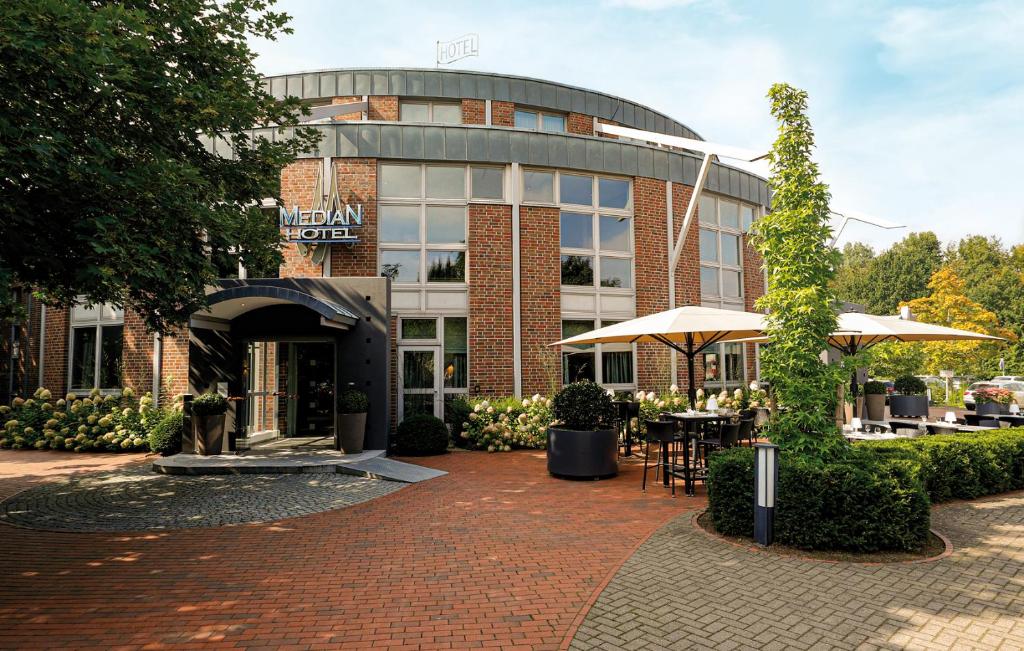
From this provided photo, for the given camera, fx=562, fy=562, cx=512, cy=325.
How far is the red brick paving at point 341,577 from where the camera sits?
3.70m

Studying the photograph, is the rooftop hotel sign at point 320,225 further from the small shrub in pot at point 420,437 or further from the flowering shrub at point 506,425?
the flowering shrub at point 506,425

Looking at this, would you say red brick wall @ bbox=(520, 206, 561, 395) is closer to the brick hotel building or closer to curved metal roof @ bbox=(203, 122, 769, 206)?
the brick hotel building

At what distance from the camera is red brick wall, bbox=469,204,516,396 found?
41.3 feet

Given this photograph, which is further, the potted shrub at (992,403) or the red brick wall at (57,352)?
the red brick wall at (57,352)

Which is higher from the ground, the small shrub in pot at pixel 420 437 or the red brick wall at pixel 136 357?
the red brick wall at pixel 136 357

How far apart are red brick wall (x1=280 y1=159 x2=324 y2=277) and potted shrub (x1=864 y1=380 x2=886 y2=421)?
16235mm

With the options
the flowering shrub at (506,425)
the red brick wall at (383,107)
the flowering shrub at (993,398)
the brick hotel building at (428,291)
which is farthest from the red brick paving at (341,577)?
the red brick wall at (383,107)

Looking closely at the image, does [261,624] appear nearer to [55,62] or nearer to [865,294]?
[55,62]

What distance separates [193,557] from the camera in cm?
521

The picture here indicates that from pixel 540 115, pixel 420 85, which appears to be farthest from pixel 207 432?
pixel 540 115

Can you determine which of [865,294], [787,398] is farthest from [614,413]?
[865,294]

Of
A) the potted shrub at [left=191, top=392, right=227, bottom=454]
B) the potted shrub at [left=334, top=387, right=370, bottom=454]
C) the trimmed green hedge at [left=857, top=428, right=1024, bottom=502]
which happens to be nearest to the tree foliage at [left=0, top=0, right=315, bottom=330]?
the potted shrub at [left=191, top=392, right=227, bottom=454]

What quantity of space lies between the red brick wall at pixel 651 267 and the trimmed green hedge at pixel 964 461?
6.67m

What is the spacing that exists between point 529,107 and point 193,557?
47.3ft
